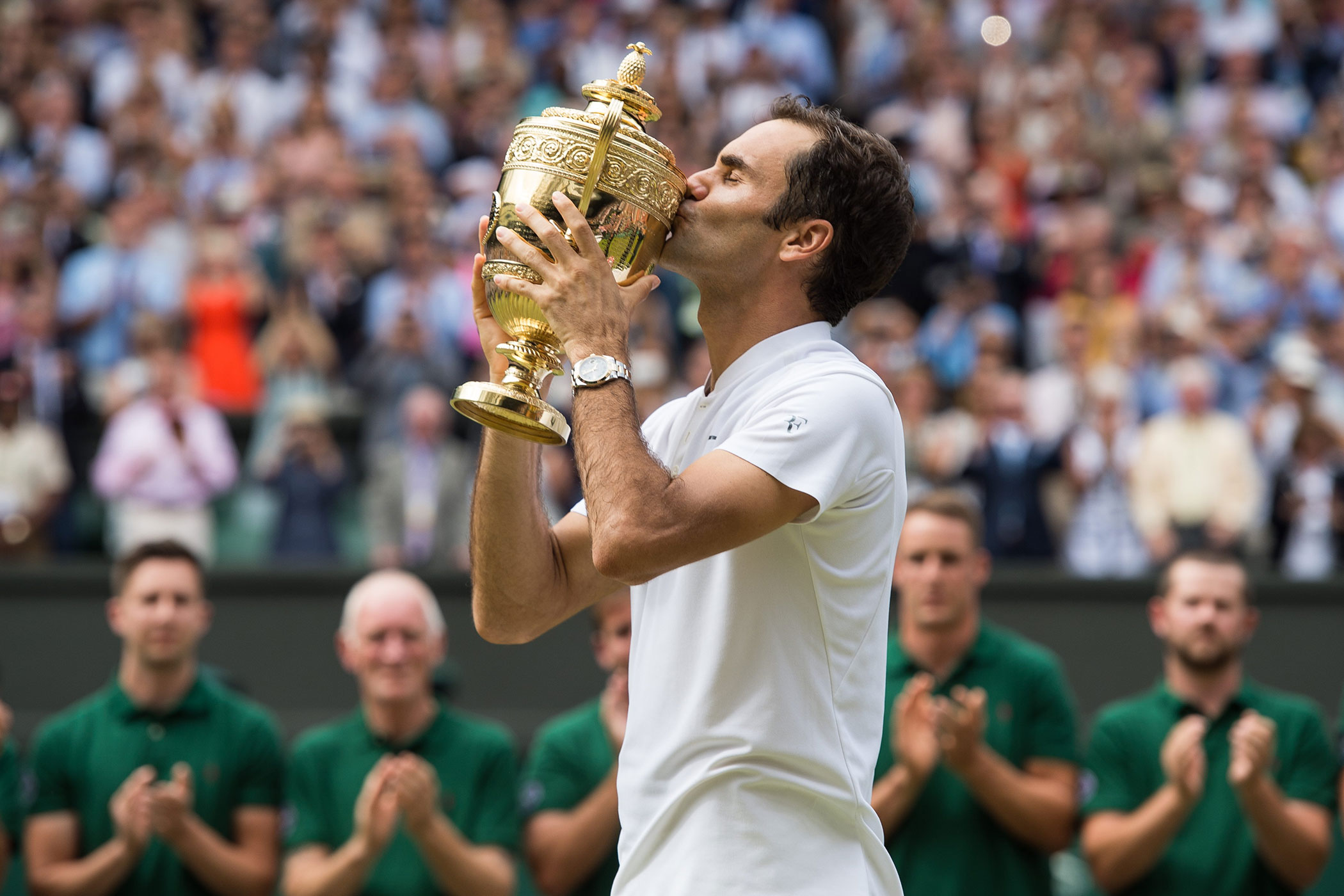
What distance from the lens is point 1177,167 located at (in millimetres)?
12023

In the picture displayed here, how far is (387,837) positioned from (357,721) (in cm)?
66

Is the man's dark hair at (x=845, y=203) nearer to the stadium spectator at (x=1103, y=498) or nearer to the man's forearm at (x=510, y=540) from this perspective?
the man's forearm at (x=510, y=540)

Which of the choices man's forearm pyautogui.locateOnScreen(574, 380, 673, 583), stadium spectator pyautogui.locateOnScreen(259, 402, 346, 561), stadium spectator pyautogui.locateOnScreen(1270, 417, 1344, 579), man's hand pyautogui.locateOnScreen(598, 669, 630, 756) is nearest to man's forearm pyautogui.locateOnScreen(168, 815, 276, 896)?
man's hand pyautogui.locateOnScreen(598, 669, 630, 756)

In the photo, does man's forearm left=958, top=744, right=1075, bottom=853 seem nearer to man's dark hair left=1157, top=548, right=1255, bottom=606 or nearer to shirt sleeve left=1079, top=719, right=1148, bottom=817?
shirt sleeve left=1079, top=719, right=1148, bottom=817

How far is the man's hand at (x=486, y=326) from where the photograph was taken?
2.91 meters

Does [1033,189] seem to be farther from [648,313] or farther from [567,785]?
[567,785]

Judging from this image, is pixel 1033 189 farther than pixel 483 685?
Yes

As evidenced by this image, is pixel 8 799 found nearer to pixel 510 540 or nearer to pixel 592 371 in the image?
pixel 510 540

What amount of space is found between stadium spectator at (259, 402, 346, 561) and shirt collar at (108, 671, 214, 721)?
3537 mm

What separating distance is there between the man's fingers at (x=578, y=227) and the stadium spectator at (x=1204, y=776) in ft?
10.5

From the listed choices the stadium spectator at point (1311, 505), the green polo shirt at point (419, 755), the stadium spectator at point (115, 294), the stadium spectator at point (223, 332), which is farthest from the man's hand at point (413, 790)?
the stadium spectator at point (115, 294)

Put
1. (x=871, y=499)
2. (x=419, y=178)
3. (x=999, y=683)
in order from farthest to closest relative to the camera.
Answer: (x=419, y=178)
(x=999, y=683)
(x=871, y=499)

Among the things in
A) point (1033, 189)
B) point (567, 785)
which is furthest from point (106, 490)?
point (1033, 189)

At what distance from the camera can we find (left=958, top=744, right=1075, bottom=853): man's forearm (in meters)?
5.21
